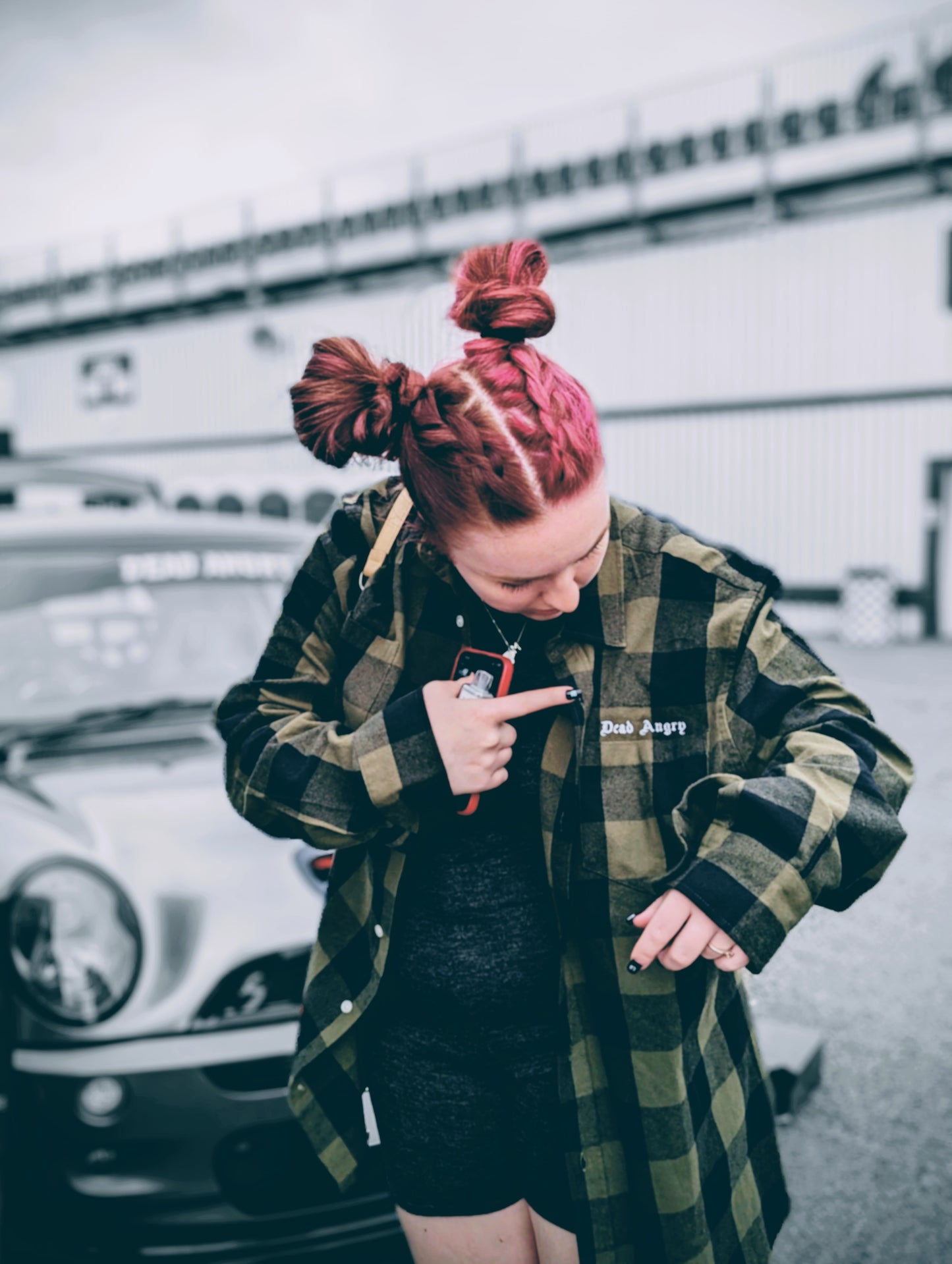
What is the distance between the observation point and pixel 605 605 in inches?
48.3

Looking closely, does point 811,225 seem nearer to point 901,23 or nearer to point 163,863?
point 901,23

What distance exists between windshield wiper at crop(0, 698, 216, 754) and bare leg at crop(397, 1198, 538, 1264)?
5.15 ft

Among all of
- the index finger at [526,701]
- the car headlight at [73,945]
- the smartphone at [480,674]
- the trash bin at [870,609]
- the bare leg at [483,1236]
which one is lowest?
the trash bin at [870,609]

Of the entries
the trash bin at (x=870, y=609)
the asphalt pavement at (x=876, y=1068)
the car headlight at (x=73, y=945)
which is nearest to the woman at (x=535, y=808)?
the asphalt pavement at (x=876, y=1068)

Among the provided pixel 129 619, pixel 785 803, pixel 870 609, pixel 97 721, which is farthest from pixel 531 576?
pixel 870 609

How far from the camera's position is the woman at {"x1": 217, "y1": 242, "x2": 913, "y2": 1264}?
3.59 ft

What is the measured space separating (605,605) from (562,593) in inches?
3.6

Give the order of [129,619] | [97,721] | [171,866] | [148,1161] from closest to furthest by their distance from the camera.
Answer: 1. [148,1161]
2. [171,866]
3. [97,721]
4. [129,619]

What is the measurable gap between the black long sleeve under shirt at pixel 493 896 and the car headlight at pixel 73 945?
84cm

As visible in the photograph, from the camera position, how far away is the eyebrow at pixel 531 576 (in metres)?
1.13

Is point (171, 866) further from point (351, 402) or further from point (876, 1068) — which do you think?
point (876, 1068)

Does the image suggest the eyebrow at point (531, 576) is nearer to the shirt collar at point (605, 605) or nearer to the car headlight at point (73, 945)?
the shirt collar at point (605, 605)

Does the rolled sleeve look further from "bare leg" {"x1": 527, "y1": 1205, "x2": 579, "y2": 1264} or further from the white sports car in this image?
the white sports car

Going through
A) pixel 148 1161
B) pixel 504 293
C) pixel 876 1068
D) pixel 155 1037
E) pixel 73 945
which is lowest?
pixel 876 1068
